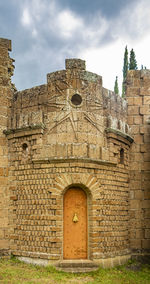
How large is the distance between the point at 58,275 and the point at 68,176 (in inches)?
123

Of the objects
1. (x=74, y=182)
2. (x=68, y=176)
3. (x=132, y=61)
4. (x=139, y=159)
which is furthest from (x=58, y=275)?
(x=132, y=61)

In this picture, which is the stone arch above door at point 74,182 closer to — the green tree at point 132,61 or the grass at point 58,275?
the grass at point 58,275

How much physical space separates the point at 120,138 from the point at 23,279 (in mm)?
5985

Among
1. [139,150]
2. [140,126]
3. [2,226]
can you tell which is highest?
[140,126]

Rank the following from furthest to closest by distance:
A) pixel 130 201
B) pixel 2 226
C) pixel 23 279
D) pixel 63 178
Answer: pixel 130 201
pixel 2 226
pixel 63 178
pixel 23 279

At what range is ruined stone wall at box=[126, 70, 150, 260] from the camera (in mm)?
11995

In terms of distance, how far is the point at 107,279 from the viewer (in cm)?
914

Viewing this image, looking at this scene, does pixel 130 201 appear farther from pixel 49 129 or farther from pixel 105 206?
pixel 49 129

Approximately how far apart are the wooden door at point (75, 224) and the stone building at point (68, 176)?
1.3 inches

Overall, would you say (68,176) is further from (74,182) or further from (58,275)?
(58,275)

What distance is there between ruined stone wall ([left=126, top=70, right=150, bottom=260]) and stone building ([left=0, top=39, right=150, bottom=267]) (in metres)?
0.04

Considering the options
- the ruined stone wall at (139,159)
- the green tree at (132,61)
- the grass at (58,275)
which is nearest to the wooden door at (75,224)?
the grass at (58,275)

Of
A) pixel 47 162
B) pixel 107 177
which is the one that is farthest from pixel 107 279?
pixel 47 162

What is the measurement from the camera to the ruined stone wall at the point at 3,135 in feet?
35.9
